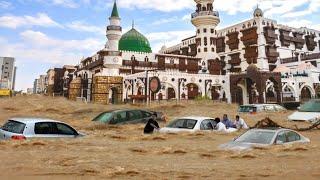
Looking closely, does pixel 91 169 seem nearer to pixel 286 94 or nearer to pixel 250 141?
pixel 250 141

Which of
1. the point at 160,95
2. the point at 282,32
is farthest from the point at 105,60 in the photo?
the point at 282,32

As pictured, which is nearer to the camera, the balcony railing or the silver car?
the silver car

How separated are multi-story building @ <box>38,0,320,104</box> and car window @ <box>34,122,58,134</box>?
101 ft

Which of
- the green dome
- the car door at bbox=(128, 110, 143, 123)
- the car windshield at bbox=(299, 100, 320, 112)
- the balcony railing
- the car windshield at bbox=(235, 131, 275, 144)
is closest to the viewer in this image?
the car windshield at bbox=(235, 131, 275, 144)

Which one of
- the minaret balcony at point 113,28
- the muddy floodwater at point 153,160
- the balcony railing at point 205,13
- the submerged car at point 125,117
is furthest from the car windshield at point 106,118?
the balcony railing at point 205,13

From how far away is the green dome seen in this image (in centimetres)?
5694

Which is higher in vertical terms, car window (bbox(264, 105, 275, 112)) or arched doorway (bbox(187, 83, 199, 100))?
arched doorway (bbox(187, 83, 199, 100))

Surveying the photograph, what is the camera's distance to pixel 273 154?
8.48 meters

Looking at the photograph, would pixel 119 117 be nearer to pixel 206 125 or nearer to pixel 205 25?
pixel 206 125

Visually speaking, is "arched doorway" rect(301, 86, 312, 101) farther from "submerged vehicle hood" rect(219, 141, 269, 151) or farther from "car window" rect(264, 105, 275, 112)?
"submerged vehicle hood" rect(219, 141, 269, 151)

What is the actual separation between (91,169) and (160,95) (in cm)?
4353

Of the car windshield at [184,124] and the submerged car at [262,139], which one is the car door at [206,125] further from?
the submerged car at [262,139]

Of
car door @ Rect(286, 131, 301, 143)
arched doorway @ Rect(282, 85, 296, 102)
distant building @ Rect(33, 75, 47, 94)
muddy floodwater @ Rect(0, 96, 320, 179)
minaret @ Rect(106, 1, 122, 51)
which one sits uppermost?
minaret @ Rect(106, 1, 122, 51)

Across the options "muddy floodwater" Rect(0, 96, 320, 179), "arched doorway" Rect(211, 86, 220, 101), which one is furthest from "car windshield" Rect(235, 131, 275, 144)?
"arched doorway" Rect(211, 86, 220, 101)
